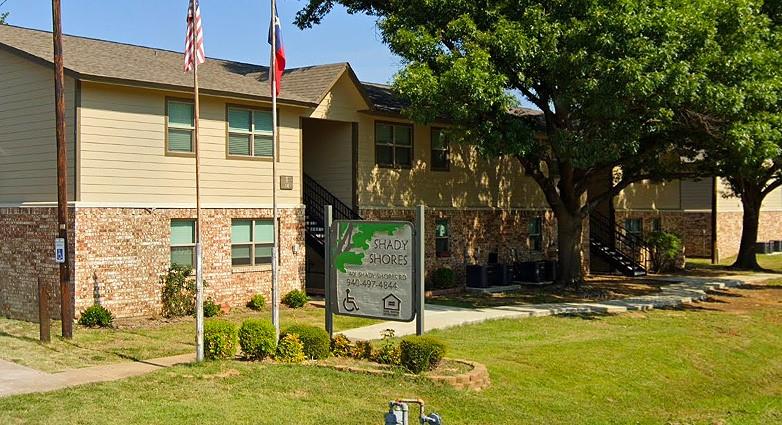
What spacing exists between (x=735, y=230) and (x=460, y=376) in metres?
38.1

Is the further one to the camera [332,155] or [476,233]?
[476,233]

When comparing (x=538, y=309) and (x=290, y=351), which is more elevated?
(x=290, y=351)

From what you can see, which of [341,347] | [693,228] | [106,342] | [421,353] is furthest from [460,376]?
[693,228]

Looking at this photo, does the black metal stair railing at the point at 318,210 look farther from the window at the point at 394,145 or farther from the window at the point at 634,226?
the window at the point at 634,226

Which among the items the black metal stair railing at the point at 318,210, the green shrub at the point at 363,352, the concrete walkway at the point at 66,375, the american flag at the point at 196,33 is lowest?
the concrete walkway at the point at 66,375

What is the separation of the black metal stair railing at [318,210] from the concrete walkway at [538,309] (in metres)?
4.03

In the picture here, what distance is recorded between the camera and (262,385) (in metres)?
11.8

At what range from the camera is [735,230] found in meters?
45.7

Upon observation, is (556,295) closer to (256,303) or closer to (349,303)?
(256,303)

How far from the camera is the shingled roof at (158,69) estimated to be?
19.1 meters

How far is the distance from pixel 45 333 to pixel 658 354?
11.9 m

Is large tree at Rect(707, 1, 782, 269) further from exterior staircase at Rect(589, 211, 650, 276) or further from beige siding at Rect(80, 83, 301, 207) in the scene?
beige siding at Rect(80, 83, 301, 207)

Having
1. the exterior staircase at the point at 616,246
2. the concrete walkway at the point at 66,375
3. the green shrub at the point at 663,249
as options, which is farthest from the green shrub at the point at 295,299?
the green shrub at the point at 663,249

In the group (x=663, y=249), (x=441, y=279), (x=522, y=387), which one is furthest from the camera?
(x=663, y=249)
